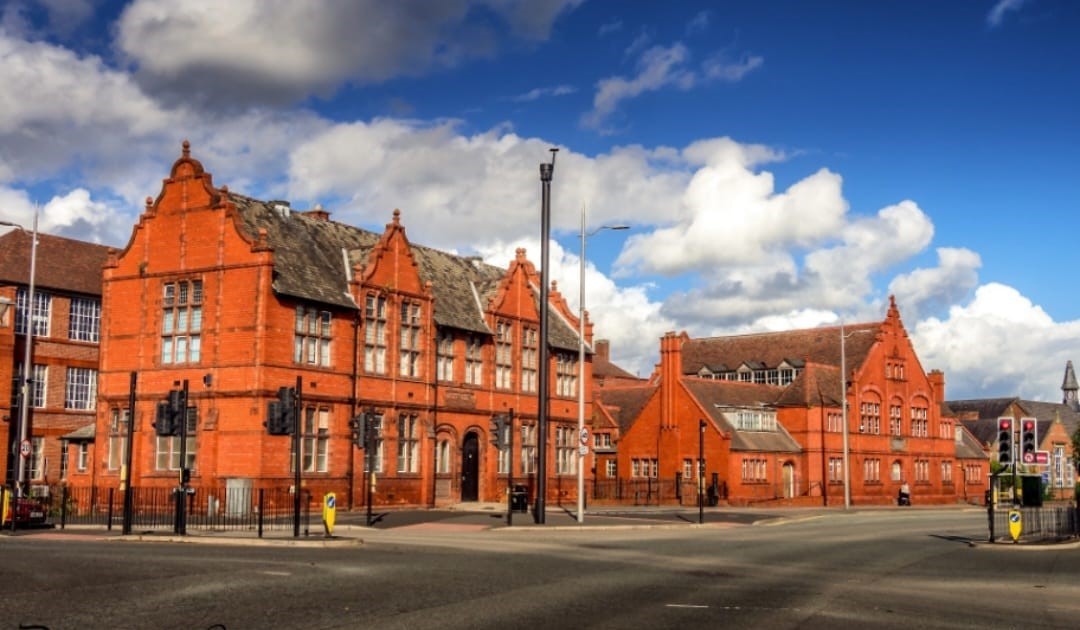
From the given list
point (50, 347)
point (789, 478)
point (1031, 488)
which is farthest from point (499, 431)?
point (789, 478)

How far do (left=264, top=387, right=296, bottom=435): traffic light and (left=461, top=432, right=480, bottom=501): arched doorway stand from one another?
22.8m

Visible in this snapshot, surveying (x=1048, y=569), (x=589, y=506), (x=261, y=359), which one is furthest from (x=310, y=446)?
(x=1048, y=569)

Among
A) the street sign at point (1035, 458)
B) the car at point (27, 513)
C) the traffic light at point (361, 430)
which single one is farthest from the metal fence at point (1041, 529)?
the car at point (27, 513)

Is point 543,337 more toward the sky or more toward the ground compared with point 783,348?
more toward the ground

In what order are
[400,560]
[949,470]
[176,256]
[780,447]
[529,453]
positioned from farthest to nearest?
[949,470], [780,447], [529,453], [176,256], [400,560]

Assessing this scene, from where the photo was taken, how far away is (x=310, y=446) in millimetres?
44500

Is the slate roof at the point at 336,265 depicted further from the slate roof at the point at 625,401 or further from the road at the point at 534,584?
the road at the point at 534,584

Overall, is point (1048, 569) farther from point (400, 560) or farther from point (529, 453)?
point (529, 453)

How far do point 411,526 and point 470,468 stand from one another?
16.5 metres

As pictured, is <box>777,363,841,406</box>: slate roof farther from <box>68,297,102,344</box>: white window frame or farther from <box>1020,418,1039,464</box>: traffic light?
<box>68,297,102,344</box>: white window frame

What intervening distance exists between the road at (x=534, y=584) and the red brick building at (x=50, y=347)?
73.8 feet

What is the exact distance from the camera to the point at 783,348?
268 feet

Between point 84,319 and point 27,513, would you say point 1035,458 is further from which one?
point 84,319

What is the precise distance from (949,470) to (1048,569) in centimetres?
6609
